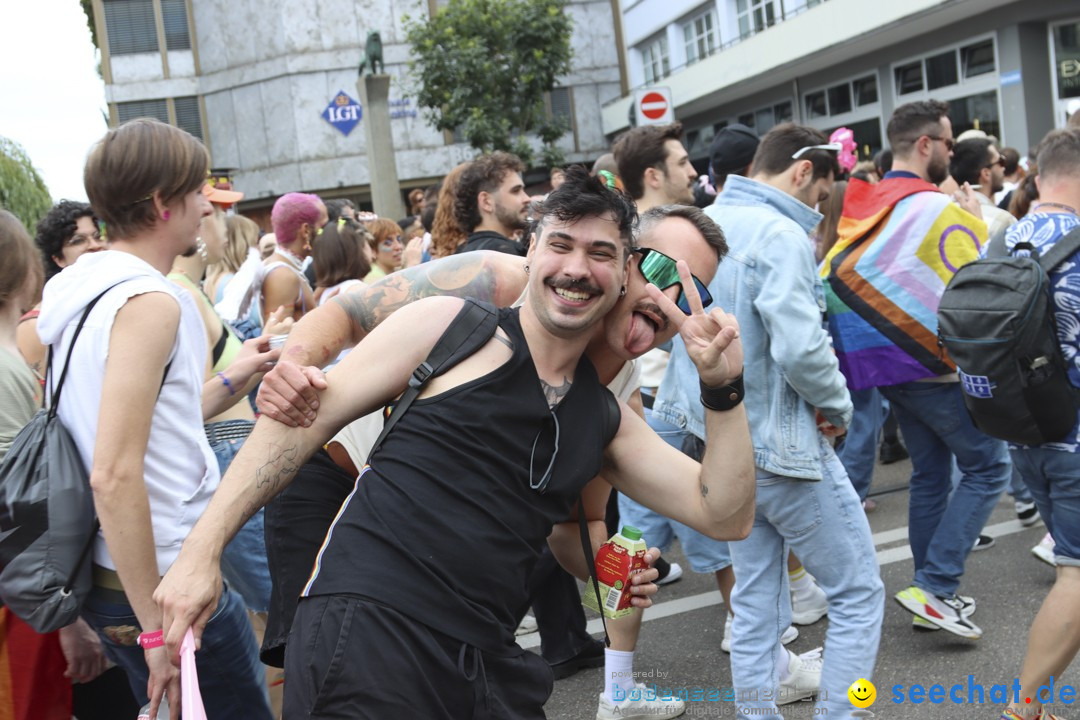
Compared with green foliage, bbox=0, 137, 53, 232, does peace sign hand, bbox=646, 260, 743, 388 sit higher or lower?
lower

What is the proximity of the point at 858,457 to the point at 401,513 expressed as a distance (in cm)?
411

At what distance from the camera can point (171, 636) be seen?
1922 mm

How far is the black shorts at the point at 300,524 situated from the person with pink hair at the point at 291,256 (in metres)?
2.43

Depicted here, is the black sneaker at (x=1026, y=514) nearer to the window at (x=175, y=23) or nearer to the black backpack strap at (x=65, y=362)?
the black backpack strap at (x=65, y=362)

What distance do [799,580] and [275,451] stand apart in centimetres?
326

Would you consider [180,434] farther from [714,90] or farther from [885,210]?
[714,90]

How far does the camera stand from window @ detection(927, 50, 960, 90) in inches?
762

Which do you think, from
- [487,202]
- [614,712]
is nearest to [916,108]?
[487,202]

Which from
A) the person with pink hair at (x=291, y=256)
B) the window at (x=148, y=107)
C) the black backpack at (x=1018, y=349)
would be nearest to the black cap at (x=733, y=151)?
the black backpack at (x=1018, y=349)

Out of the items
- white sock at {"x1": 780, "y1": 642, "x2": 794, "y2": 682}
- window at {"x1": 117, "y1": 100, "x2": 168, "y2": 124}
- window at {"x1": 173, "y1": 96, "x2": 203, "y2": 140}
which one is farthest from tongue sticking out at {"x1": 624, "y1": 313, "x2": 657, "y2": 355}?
window at {"x1": 117, "y1": 100, "x2": 168, "y2": 124}

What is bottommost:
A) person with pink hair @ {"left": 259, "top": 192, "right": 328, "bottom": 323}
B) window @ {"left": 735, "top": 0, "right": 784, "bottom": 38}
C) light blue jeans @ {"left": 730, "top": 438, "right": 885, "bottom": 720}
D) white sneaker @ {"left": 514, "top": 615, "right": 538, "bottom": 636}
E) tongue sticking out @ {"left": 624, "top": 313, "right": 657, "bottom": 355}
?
white sneaker @ {"left": 514, "top": 615, "right": 538, "bottom": 636}

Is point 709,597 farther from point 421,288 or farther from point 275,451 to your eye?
point 275,451

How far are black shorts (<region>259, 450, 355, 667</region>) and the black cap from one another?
2.93 m

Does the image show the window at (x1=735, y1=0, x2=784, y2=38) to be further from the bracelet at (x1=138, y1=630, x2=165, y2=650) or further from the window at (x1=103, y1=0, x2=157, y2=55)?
the bracelet at (x1=138, y1=630, x2=165, y2=650)
